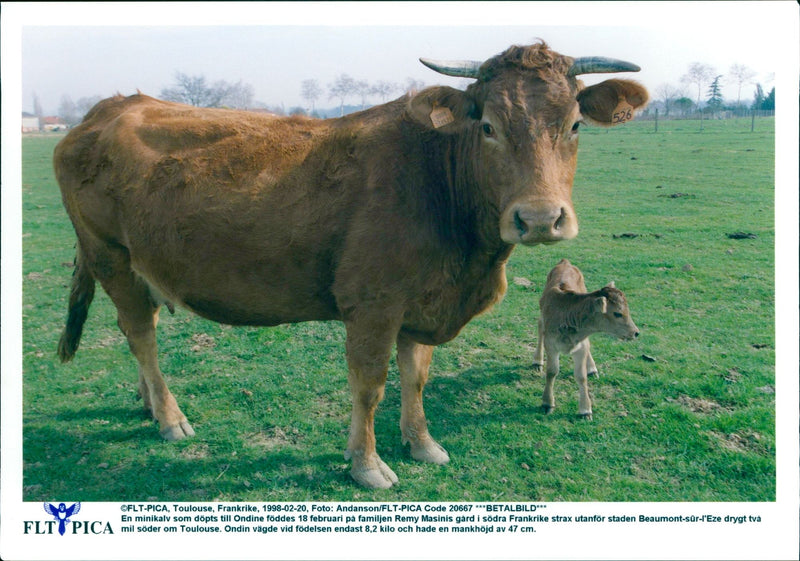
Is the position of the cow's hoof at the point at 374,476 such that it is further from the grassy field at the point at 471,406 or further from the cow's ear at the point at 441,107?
the cow's ear at the point at 441,107

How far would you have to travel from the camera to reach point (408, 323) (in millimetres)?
4645

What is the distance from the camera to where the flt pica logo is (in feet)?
15.4

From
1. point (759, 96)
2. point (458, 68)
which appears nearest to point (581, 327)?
point (458, 68)

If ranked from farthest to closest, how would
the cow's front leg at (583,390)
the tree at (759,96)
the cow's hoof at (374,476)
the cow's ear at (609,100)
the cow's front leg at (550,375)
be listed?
the tree at (759,96)
the cow's front leg at (550,375)
the cow's front leg at (583,390)
the cow's hoof at (374,476)
the cow's ear at (609,100)

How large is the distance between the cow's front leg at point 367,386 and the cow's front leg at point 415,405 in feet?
1.13

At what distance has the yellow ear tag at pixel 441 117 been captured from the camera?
4172 mm

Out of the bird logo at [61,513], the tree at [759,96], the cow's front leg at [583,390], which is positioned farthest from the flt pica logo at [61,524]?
the tree at [759,96]

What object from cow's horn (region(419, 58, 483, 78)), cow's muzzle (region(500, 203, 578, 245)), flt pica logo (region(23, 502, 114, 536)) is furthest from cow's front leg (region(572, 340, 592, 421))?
flt pica logo (region(23, 502, 114, 536))

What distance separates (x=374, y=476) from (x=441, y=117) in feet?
9.27

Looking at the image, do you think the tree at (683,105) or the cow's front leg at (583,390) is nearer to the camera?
the cow's front leg at (583,390)

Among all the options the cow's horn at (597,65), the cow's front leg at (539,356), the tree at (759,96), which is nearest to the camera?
the cow's horn at (597,65)

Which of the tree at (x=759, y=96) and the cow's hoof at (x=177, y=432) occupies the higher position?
the tree at (x=759, y=96)

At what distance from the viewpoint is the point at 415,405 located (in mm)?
5277

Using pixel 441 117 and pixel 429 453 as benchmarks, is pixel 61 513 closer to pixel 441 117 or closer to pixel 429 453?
pixel 429 453
